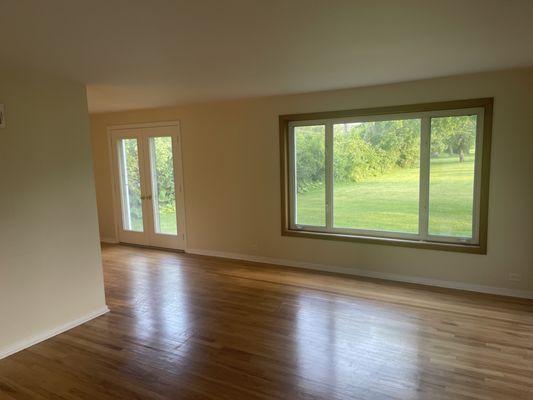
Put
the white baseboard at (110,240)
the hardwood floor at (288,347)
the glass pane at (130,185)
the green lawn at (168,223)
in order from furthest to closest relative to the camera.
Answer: the white baseboard at (110,240) → the glass pane at (130,185) → the green lawn at (168,223) → the hardwood floor at (288,347)

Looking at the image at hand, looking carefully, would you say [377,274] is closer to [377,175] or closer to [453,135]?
[377,175]

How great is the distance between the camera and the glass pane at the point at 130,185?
20.4 feet

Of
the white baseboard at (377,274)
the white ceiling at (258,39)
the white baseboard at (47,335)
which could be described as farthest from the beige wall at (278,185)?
the white baseboard at (47,335)

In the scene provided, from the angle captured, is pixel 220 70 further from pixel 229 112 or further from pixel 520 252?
pixel 520 252

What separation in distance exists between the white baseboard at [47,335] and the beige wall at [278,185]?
7.61 feet

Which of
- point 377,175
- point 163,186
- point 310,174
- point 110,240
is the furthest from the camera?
point 110,240

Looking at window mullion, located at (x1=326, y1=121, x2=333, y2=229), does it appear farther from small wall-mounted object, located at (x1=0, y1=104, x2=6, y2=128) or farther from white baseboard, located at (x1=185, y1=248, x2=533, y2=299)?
small wall-mounted object, located at (x1=0, y1=104, x2=6, y2=128)

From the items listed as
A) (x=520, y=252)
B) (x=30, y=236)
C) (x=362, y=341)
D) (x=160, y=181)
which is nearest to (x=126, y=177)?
(x=160, y=181)

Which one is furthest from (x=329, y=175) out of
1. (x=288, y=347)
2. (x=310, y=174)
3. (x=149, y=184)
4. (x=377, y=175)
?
(x=149, y=184)

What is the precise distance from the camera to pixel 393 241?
4.36 metres

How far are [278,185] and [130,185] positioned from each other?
2.92 m

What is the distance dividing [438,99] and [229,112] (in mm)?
2764

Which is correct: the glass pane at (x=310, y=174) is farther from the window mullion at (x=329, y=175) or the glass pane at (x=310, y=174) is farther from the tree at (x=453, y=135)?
the tree at (x=453, y=135)

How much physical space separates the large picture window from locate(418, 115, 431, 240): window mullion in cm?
1
